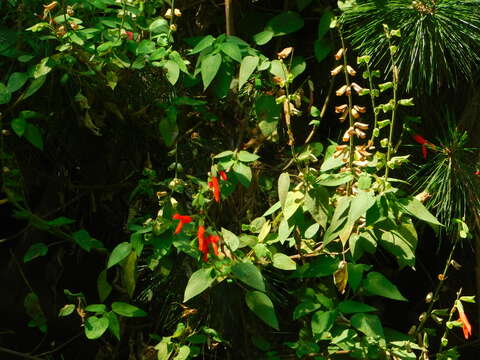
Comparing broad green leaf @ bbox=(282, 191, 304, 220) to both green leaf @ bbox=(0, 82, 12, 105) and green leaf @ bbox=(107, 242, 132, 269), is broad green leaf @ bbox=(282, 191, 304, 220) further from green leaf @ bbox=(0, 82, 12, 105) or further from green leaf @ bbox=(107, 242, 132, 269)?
green leaf @ bbox=(0, 82, 12, 105)

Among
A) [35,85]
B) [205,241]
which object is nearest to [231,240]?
[205,241]

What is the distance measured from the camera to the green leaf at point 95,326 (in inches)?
61.9

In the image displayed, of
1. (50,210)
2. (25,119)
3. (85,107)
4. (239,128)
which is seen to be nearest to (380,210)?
(239,128)

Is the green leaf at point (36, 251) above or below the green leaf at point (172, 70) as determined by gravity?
below

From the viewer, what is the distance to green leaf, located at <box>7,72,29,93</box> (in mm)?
1613

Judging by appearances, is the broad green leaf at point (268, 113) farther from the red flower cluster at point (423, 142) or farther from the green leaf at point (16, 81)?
the green leaf at point (16, 81)

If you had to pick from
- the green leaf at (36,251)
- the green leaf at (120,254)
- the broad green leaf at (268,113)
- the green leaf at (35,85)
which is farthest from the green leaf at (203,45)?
the green leaf at (36,251)

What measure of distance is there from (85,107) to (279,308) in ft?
1.92

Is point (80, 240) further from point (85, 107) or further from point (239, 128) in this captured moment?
point (239, 128)

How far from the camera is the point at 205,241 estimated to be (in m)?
1.49

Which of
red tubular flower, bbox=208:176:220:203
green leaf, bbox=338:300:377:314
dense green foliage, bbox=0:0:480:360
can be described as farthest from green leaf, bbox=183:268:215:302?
green leaf, bbox=338:300:377:314

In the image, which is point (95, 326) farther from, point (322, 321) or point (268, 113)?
point (268, 113)

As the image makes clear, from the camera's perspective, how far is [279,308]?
1.77m

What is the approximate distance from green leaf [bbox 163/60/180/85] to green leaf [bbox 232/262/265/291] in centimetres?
38
